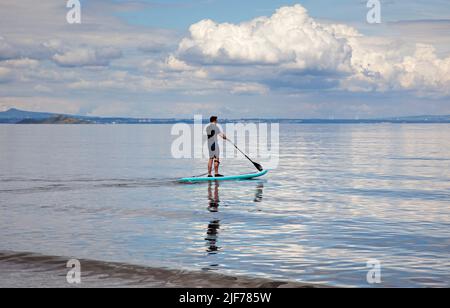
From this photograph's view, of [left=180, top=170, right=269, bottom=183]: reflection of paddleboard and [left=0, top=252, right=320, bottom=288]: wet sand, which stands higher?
[left=180, top=170, right=269, bottom=183]: reflection of paddleboard

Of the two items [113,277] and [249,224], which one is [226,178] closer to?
[249,224]

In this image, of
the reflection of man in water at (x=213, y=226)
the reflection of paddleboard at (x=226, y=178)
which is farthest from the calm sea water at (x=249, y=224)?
the reflection of paddleboard at (x=226, y=178)

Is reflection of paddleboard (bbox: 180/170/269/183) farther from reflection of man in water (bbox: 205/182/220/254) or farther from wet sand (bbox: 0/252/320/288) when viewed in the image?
wet sand (bbox: 0/252/320/288)

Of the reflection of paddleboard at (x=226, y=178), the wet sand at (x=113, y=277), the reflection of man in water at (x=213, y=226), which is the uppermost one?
the reflection of paddleboard at (x=226, y=178)

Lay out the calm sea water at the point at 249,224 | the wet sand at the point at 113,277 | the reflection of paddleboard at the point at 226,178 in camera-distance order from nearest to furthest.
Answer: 1. the wet sand at the point at 113,277
2. the calm sea water at the point at 249,224
3. the reflection of paddleboard at the point at 226,178

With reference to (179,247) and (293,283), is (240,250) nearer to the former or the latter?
(179,247)

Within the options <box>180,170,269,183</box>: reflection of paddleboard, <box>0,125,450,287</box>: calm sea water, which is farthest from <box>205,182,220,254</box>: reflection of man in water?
<box>180,170,269,183</box>: reflection of paddleboard

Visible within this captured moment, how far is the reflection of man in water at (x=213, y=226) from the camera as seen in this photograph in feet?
51.8

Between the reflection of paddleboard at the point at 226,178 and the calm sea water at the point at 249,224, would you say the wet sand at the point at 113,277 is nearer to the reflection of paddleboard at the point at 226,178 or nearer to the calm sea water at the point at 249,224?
the calm sea water at the point at 249,224

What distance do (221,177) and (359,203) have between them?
1062cm

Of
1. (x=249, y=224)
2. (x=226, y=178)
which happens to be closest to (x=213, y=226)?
(x=249, y=224)

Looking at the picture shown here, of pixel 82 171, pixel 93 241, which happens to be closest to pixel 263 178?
pixel 82 171

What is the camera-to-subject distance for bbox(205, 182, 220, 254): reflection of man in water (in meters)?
15.8

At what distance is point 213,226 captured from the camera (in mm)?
19109
